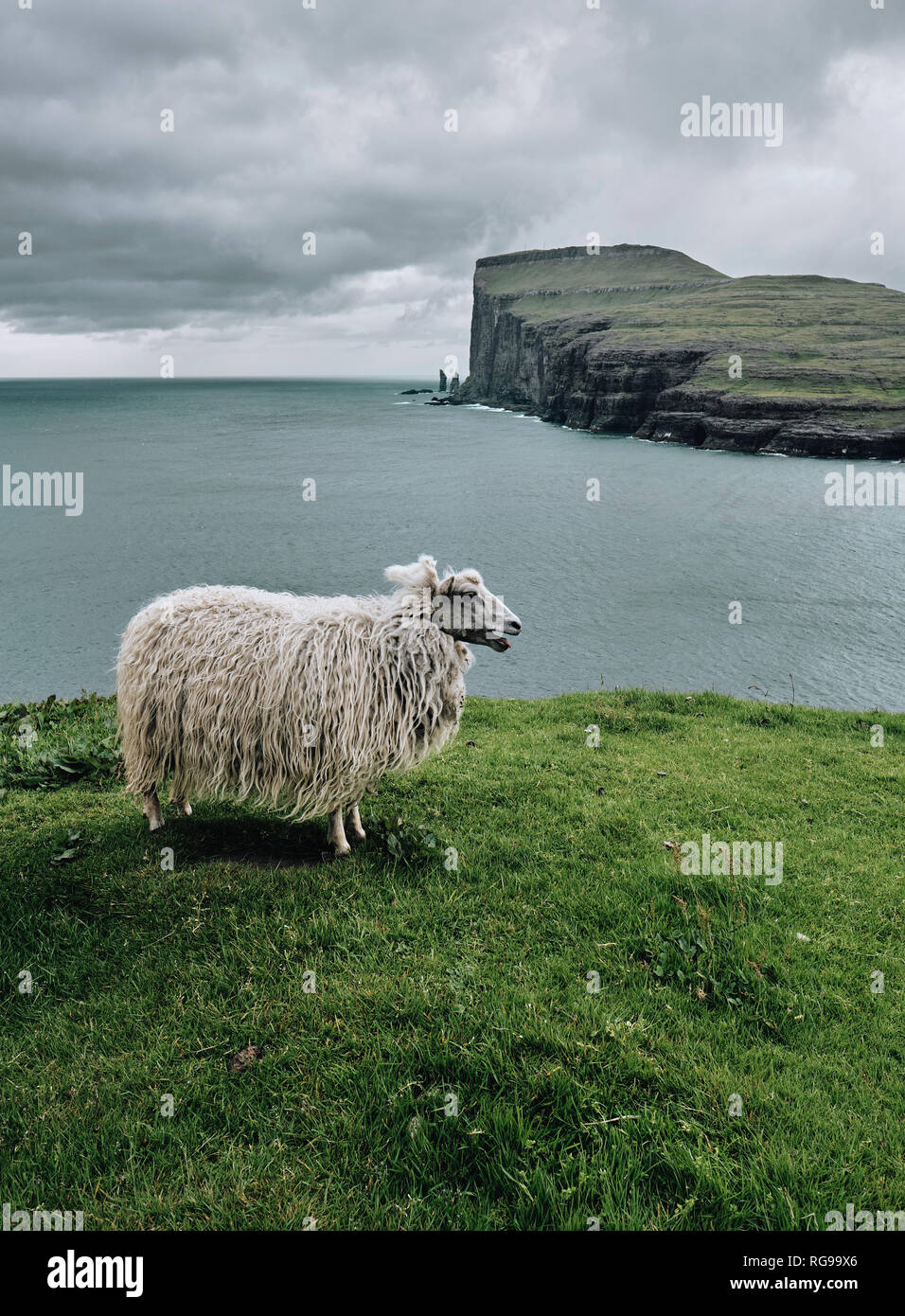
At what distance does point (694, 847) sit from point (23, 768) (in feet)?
24.8

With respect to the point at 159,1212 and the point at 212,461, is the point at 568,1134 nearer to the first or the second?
the point at 159,1212

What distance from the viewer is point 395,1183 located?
347cm

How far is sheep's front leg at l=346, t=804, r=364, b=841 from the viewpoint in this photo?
675 centimetres

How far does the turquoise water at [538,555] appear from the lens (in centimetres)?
2269

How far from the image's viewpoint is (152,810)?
6.85 meters

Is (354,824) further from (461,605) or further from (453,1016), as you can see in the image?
(453,1016)

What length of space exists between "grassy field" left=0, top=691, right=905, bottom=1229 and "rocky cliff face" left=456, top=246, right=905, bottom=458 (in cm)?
5516

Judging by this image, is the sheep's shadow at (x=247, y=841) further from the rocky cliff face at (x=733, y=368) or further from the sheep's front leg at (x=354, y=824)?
the rocky cliff face at (x=733, y=368)

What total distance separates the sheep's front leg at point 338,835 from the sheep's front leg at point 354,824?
242mm

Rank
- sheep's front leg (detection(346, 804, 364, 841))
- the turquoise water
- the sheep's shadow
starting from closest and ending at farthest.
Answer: the sheep's shadow → sheep's front leg (detection(346, 804, 364, 841)) → the turquoise water

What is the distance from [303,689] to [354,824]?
1525 mm

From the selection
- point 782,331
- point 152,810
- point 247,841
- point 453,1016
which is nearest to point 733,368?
point 247,841

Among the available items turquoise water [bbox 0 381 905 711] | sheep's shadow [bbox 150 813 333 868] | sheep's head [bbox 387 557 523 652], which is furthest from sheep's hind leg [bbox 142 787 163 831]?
sheep's head [bbox 387 557 523 652]

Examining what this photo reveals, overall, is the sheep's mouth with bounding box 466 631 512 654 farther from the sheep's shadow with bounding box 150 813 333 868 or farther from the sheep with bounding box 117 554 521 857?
the sheep's shadow with bounding box 150 813 333 868
